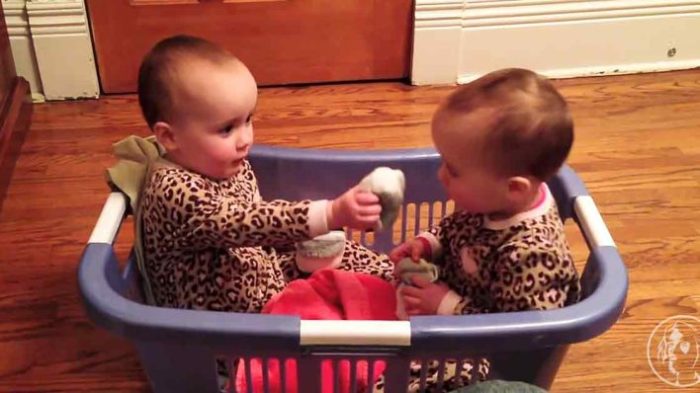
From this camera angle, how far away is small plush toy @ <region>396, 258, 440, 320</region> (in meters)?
1.08

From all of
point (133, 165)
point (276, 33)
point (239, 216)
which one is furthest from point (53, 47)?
point (239, 216)

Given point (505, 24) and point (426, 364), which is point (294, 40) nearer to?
point (505, 24)

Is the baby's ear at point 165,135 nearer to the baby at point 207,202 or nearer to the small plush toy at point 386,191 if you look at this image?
the baby at point 207,202

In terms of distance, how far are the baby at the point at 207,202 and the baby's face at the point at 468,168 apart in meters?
0.11

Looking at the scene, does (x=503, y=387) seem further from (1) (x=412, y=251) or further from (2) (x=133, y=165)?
(2) (x=133, y=165)

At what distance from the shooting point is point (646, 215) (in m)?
1.57

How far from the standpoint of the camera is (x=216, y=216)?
97 centimetres

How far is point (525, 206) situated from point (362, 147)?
81 centimetres

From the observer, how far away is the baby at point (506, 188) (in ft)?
3.00

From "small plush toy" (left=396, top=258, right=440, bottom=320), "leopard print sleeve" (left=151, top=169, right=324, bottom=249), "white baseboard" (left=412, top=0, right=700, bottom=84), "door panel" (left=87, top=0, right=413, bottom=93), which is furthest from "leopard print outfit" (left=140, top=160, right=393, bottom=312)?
"white baseboard" (left=412, top=0, right=700, bottom=84)

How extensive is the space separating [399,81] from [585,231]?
102 centimetres

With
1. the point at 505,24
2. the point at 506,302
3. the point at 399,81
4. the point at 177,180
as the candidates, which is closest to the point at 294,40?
the point at 399,81

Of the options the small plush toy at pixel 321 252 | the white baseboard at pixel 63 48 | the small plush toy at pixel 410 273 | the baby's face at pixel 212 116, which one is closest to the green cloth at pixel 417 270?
the small plush toy at pixel 410 273

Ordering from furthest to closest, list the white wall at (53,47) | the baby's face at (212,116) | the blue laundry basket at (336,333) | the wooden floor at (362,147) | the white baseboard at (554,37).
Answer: the white baseboard at (554,37)
the white wall at (53,47)
the wooden floor at (362,147)
the baby's face at (212,116)
the blue laundry basket at (336,333)
